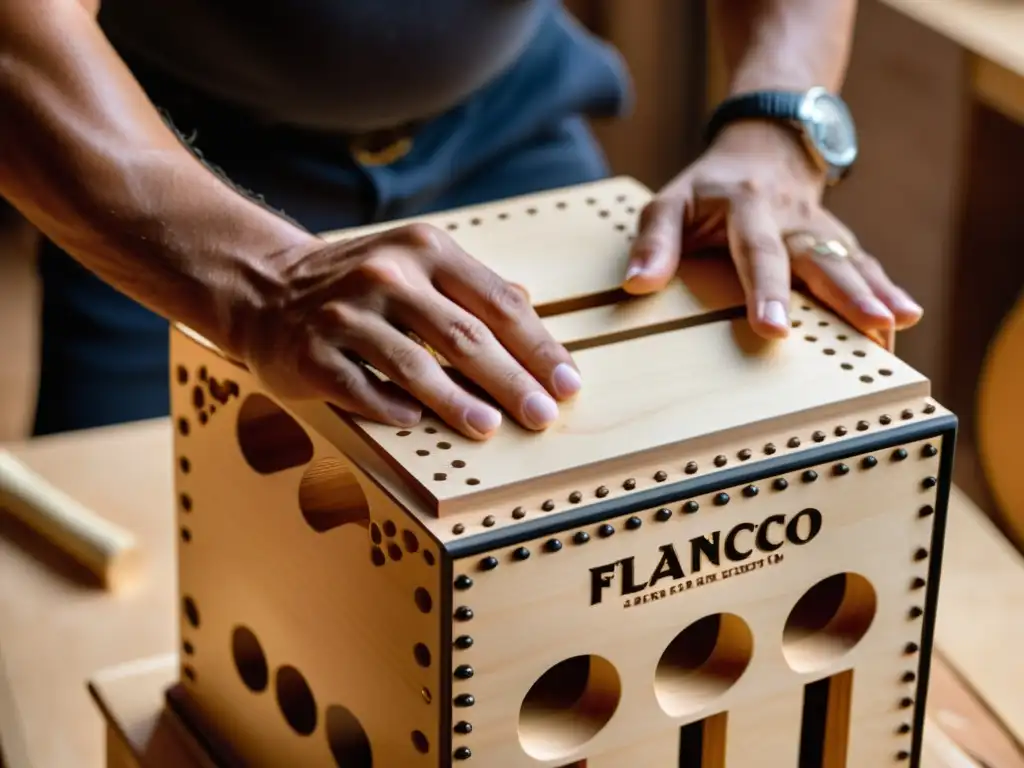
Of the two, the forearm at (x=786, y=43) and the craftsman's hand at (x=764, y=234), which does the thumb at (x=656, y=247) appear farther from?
the forearm at (x=786, y=43)

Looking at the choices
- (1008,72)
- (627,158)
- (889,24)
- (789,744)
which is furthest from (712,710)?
(627,158)

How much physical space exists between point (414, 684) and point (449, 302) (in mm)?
197

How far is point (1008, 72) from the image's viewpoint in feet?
5.41

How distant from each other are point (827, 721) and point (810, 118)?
41 cm

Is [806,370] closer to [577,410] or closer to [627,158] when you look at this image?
[577,410]

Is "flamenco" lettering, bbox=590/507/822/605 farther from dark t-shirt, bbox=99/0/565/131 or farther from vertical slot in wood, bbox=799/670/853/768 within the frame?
dark t-shirt, bbox=99/0/565/131

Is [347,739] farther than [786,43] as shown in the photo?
No

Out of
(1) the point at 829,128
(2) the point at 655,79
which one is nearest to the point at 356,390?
(1) the point at 829,128

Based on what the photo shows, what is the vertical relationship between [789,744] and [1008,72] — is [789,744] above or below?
below

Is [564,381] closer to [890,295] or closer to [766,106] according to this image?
[890,295]

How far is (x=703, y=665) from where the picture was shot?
2.97 feet

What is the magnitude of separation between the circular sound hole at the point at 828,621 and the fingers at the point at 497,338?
8.0 inches

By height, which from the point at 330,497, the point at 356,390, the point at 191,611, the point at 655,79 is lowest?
the point at 655,79

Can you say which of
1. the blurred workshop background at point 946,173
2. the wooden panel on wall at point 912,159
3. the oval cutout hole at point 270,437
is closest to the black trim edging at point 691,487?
the oval cutout hole at point 270,437
